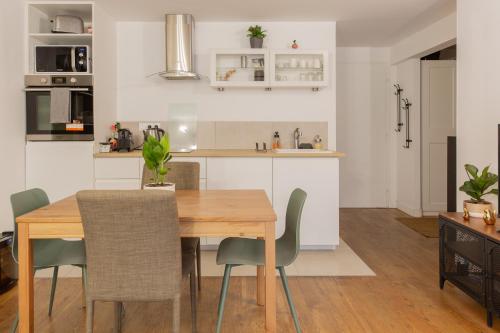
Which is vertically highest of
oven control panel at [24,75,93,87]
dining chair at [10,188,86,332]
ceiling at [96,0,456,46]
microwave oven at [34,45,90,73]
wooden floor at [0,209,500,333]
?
ceiling at [96,0,456,46]

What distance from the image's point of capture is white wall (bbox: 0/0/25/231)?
362 cm

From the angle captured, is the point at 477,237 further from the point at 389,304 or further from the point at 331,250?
the point at 331,250

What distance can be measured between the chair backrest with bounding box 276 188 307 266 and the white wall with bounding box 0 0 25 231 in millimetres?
2551

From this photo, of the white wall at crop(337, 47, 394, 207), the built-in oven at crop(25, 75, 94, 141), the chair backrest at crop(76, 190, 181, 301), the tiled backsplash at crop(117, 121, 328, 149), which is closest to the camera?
the chair backrest at crop(76, 190, 181, 301)

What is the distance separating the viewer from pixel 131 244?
179 cm

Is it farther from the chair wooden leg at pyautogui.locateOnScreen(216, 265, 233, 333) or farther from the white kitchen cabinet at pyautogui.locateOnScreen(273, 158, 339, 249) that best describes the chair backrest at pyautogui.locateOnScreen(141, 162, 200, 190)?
the white kitchen cabinet at pyautogui.locateOnScreen(273, 158, 339, 249)

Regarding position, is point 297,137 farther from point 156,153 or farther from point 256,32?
point 156,153

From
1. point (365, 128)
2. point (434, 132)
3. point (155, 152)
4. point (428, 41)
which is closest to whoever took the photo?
point (155, 152)

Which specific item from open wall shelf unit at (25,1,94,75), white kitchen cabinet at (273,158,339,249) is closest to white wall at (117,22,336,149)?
open wall shelf unit at (25,1,94,75)

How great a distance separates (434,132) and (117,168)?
431cm

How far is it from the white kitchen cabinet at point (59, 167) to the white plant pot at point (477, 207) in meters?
3.24

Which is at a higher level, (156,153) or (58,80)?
(58,80)

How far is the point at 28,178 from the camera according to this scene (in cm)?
399

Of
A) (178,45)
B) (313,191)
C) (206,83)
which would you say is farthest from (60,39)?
(313,191)
